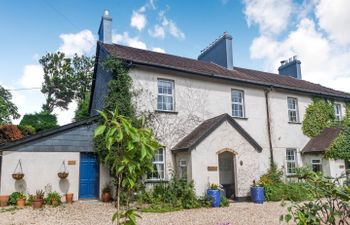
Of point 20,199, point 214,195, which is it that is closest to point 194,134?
point 214,195

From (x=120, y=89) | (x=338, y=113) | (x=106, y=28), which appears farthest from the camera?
(x=338, y=113)

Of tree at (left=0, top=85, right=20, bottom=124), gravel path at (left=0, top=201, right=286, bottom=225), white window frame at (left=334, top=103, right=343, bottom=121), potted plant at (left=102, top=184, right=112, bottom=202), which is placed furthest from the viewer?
tree at (left=0, top=85, right=20, bottom=124)

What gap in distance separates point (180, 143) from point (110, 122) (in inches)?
438

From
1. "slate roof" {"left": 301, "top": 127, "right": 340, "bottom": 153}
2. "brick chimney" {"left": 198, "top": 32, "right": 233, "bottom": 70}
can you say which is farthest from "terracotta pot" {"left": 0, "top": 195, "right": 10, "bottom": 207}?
"slate roof" {"left": 301, "top": 127, "right": 340, "bottom": 153}

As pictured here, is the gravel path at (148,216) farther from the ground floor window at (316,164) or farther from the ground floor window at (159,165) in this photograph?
the ground floor window at (316,164)

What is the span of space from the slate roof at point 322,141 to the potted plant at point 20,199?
53.5ft

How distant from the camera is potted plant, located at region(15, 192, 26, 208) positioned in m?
12.2

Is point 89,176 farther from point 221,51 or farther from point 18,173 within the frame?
point 221,51

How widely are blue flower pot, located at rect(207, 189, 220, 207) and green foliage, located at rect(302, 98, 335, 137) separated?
33.0 feet

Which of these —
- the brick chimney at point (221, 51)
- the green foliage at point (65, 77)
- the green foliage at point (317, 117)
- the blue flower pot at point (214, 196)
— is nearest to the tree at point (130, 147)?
the blue flower pot at point (214, 196)

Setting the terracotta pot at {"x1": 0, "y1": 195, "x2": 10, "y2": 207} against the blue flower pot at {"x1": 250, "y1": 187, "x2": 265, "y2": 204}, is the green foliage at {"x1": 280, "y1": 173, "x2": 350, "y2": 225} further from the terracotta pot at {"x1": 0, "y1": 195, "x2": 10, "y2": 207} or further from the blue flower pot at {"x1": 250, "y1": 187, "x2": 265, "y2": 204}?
the terracotta pot at {"x1": 0, "y1": 195, "x2": 10, "y2": 207}

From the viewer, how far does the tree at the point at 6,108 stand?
34359 millimetres

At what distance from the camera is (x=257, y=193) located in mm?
14047

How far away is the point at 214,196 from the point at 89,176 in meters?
6.20
